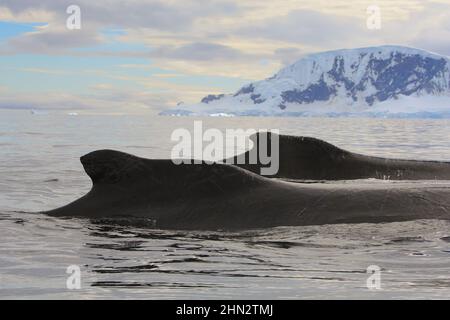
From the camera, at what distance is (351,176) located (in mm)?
13008

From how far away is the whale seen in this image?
8.26 m

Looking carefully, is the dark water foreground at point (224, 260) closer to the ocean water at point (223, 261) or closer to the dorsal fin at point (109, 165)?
the ocean water at point (223, 261)

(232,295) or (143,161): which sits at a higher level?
(143,161)

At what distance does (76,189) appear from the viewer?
15.6 meters

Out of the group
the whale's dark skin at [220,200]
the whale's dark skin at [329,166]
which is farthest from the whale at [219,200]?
the whale's dark skin at [329,166]

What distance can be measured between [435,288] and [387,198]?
2.70m

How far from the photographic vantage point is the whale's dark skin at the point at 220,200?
8.27 m

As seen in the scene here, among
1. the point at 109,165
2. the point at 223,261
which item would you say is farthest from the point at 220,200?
the point at 223,261

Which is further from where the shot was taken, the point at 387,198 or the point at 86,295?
the point at 387,198

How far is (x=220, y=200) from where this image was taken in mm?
8383
